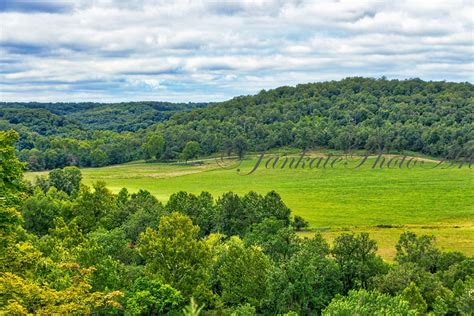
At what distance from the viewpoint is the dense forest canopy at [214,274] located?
2805 cm

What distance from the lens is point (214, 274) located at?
49.1 meters

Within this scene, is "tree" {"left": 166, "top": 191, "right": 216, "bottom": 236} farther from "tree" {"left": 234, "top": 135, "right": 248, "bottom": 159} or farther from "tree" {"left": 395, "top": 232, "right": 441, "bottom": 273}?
"tree" {"left": 234, "top": 135, "right": 248, "bottom": 159}

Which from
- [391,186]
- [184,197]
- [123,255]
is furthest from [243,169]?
[123,255]

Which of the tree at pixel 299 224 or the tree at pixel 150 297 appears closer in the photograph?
the tree at pixel 150 297

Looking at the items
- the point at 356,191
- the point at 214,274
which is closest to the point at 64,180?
the point at 356,191

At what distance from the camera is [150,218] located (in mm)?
65250

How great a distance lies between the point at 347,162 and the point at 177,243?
128867mm

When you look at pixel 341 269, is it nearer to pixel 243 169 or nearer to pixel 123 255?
pixel 123 255

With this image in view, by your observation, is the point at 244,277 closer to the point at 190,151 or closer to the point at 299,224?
the point at 299,224

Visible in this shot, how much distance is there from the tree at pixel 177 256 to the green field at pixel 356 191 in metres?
31.4

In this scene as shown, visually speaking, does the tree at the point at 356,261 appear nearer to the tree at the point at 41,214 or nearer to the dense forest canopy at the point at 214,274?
the dense forest canopy at the point at 214,274

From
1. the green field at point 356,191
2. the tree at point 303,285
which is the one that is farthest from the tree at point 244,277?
the green field at point 356,191

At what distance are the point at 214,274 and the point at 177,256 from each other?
6.51 meters

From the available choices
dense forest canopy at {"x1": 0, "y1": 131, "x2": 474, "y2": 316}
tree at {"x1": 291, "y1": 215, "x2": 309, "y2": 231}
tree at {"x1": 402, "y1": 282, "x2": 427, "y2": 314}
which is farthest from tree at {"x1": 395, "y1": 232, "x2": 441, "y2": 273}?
tree at {"x1": 291, "y1": 215, "x2": 309, "y2": 231}
